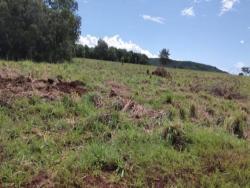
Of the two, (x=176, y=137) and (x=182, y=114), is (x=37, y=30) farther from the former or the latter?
(x=176, y=137)

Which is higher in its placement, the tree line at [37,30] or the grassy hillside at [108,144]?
the tree line at [37,30]

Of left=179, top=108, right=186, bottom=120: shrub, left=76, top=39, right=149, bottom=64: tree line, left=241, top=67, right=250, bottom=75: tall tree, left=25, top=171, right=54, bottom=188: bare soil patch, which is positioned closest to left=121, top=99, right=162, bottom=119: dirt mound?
left=179, top=108, right=186, bottom=120: shrub

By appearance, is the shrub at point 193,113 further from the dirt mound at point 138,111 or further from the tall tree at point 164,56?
the tall tree at point 164,56

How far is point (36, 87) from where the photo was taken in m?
9.30

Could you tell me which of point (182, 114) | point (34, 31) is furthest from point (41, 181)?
point (34, 31)

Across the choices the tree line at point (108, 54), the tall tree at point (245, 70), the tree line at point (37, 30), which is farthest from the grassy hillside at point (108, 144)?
the tall tree at point (245, 70)

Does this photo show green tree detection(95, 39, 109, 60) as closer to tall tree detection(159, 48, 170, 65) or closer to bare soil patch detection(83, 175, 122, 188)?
tall tree detection(159, 48, 170, 65)

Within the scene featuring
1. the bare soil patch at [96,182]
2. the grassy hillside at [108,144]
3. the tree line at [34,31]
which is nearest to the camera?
the bare soil patch at [96,182]

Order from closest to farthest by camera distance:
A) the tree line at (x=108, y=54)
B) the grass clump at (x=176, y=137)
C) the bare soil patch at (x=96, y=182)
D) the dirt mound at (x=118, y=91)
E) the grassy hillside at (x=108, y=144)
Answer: the bare soil patch at (x=96, y=182) → the grassy hillside at (x=108, y=144) → the grass clump at (x=176, y=137) → the dirt mound at (x=118, y=91) → the tree line at (x=108, y=54)

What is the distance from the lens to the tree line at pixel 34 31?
29375 millimetres

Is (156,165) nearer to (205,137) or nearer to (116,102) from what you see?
(205,137)

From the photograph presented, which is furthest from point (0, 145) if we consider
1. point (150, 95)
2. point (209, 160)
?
point (150, 95)

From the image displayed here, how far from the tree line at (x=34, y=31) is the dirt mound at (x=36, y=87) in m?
17.9

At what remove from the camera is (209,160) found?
6.07 m
